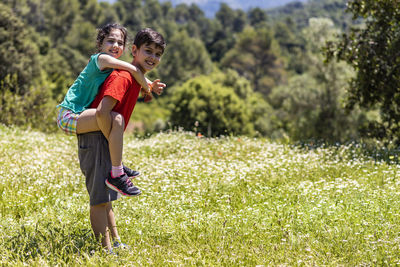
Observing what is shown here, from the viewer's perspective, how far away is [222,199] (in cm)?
598

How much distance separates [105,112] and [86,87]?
468mm

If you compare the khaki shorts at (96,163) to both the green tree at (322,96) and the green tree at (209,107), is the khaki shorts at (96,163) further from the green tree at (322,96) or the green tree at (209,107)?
the green tree at (209,107)

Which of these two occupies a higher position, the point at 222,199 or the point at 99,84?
the point at 99,84

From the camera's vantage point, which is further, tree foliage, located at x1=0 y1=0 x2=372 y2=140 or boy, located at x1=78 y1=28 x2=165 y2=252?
tree foliage, located at x1=0 y1=0 x2=372 y2=140

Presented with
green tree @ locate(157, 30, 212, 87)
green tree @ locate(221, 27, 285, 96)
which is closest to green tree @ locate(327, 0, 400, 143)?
green tree @ locate(157, 30, 212, 87)

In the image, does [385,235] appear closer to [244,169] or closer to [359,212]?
[359,212]

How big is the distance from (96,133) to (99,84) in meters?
0.49

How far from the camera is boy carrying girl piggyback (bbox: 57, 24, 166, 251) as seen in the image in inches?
154

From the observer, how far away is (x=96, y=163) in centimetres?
399

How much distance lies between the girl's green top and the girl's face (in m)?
0.22

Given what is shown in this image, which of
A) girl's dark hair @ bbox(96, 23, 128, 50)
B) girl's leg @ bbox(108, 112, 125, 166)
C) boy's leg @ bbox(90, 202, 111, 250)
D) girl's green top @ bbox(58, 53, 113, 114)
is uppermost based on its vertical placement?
girl's dark hair @ bbox(96, 23, 128, 50)

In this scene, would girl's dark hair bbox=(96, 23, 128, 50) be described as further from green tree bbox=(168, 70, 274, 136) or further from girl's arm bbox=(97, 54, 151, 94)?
green tree bbox=(168, 70, 274, 136)

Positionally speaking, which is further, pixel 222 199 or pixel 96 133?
pixel 222 199

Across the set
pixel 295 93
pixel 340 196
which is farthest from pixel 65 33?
pixel 340 196
